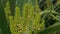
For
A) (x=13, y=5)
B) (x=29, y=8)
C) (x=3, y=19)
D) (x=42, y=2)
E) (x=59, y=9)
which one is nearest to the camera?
(x=29, y=8)

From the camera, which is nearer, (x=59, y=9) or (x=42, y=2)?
(x=59, y=9)

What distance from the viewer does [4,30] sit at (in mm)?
635

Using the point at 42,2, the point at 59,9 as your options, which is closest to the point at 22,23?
the point at 59,9

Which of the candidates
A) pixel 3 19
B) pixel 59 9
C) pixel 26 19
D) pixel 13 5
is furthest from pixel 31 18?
pixel 59 9

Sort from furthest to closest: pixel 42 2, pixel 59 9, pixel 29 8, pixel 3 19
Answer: pixel 42 2 < pixel 59 9 < pixel 3 19 < pixel 29 8

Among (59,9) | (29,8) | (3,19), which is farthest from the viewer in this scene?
(59,9)

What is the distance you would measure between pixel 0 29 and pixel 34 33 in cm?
13

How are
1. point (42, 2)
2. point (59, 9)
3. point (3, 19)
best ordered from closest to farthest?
point (3, 19), point (59, 9), point (42, 2)

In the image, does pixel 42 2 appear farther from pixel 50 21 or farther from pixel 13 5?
pixel 13 5

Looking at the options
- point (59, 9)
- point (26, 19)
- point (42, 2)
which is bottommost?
point (42, 2)

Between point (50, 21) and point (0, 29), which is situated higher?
point (0, 29)

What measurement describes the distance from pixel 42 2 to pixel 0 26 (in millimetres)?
849

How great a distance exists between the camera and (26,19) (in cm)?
53

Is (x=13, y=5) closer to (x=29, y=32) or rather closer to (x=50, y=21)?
(x=29, y=32)
